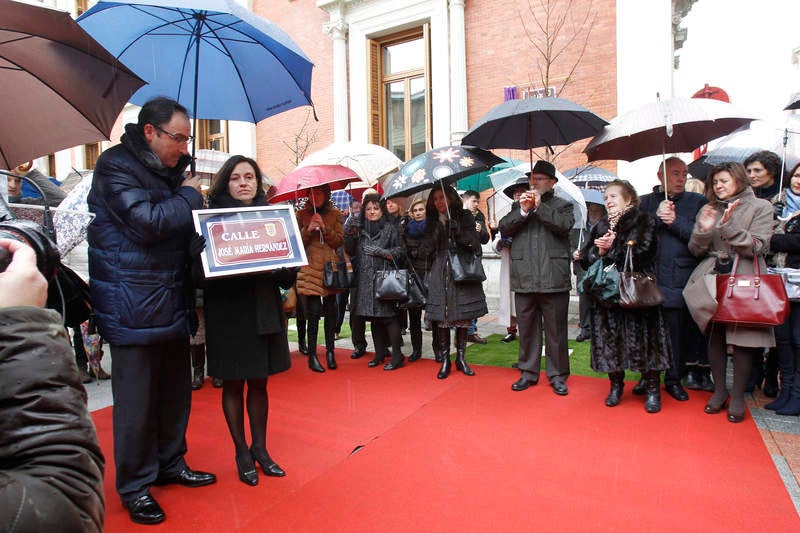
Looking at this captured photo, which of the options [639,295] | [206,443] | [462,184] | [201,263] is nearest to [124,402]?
[201,263]

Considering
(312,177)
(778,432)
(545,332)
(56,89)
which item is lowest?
(778,432)

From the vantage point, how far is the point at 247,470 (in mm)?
3020

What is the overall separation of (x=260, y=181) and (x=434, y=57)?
27.6ft

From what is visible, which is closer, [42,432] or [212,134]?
[42,432]

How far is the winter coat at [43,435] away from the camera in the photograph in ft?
2.36

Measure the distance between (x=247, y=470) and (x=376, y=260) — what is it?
302cm

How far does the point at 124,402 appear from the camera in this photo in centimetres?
264

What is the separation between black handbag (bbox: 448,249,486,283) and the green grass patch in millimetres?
1171

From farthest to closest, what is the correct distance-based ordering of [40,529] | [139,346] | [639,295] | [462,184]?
1. [462,184]
2. [639,295]
3. [139,346]
4. [40,529]

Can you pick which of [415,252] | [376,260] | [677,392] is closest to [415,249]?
[415,252]

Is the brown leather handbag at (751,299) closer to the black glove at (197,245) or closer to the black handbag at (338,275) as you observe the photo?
the black handbag at (338,275)

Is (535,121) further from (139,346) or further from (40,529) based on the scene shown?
(40,529)

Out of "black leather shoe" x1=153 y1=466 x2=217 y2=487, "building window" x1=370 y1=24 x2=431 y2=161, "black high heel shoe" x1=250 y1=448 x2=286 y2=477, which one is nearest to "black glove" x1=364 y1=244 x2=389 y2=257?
"black high heel shoe" x1=250 y1=448 x2=286 y2=477

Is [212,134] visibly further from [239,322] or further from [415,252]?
[239,322]
